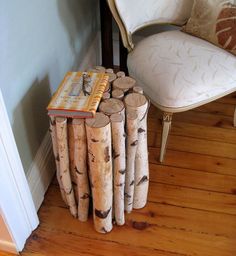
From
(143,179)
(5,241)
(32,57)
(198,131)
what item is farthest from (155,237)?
(32,57)

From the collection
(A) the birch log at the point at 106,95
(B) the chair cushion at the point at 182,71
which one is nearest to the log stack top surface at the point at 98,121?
(A) the birch log at the point at 106,95

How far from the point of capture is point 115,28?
79.4 inches

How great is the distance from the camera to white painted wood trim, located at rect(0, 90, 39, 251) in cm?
98

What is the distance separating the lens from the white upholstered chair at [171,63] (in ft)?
4.21

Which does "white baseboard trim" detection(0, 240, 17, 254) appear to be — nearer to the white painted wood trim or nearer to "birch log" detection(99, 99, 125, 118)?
the white painted wood trim

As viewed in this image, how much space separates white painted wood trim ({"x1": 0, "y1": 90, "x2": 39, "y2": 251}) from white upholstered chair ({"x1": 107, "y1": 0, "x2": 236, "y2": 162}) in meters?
0.59

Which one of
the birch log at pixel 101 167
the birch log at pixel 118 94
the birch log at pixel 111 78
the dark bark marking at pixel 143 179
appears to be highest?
the birch log at pixel 111 78

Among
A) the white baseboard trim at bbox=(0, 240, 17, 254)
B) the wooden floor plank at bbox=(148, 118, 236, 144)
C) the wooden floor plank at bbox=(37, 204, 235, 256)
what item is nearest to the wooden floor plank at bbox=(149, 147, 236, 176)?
the wooden floor plank at bbox=(148, 118, 236, 144)

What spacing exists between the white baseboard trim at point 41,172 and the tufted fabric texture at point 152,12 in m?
0.62

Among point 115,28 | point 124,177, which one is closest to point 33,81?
point 124,177

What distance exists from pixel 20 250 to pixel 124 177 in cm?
47

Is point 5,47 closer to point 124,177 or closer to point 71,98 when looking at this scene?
point 71,98

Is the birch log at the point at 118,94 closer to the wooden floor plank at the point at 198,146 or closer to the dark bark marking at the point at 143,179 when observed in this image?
the dark bark marking at the point at 143,179

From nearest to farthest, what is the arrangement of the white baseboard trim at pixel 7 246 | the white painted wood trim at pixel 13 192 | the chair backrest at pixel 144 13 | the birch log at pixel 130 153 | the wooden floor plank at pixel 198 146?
the white painted wood trim at pixel 13 192, the birch log at pixel 130 153, the white baseboard trim at pixel 7 246, the chair backrest at pixel 144 13, the wooden floor plank at pixel 198 146
